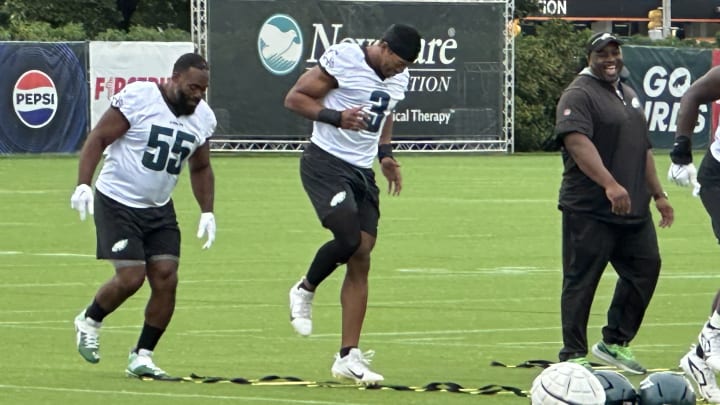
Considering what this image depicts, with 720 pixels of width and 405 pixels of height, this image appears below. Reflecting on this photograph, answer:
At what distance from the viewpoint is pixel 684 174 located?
11.9 m

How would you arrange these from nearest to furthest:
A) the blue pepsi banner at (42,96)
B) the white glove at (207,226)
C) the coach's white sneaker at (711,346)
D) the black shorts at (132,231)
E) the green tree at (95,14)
A: the coach's white sneaker at (711,346) < the black shorts at (132,231) < the white glove at (207,226) < the blue pepsi banner at (42,96) < the green tree at (95,14)

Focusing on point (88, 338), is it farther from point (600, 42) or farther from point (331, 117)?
point (600, 42)

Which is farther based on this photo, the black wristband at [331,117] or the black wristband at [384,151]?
the black wristband at [384,151]

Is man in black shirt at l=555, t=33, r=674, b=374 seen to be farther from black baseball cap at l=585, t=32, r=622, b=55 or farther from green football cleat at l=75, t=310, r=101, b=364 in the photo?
green football cleat at l=75, t=310, r=101, b=364

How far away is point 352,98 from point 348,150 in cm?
32

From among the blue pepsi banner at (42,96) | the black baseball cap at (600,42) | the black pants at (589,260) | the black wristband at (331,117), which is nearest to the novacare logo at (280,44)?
the blue pepsi banner at (42,96)

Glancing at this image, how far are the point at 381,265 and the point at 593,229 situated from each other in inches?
341

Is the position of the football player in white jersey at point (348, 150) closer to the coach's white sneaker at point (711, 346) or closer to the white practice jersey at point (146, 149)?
the white practice jersey at point (146, 149)

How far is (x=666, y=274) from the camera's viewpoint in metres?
19.7

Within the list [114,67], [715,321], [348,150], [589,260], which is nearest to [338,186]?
[348,150]

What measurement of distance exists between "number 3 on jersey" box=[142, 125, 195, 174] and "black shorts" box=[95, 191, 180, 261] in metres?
0.27

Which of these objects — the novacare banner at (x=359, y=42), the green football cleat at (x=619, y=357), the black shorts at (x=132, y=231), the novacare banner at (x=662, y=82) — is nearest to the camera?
the black shorts at (x=132, y=231)

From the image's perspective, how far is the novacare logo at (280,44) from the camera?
4412 cm

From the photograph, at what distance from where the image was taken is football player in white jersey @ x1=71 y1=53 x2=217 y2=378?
12094mm
